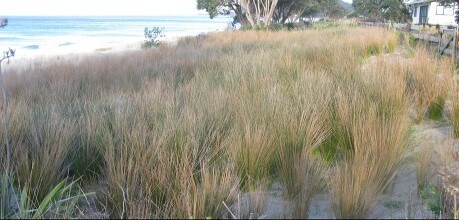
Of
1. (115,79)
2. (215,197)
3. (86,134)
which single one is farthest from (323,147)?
(115,79)

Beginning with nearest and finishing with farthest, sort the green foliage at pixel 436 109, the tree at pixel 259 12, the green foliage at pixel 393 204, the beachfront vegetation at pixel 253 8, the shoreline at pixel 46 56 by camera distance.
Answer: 1. the green foliage at pixel 393 204
2. the green foliage at pixel 436 109
3. the shoreline at pixel 46 56
4. the tree at pixel 259 12
5. the beachfront vegetation at pixel 253 8

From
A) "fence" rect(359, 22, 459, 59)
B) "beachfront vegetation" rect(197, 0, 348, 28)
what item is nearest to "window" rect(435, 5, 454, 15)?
"beachfront vegetation" rect(197, 0, 348, 28)

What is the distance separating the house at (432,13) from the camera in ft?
109

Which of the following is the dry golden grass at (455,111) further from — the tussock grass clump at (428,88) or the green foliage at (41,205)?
the green foliage at (41,205)

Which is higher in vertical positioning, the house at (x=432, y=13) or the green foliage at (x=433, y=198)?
the house at (x=432, y=13)

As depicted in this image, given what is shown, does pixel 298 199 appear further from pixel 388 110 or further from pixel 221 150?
pixel 388 110

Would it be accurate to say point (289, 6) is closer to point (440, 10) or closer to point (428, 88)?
point (440, 10)

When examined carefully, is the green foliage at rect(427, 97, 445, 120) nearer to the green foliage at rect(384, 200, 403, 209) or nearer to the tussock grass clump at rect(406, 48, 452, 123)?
the tussock grass clump at rect(406, 48, 452, 123)

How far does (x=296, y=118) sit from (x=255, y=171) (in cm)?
66

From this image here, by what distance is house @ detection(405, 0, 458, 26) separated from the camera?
3322 centimetres

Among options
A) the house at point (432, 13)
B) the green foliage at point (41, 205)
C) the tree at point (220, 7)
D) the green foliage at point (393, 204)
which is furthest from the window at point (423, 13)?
the green foliage at point (41, 205)

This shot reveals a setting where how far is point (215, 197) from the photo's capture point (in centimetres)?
232

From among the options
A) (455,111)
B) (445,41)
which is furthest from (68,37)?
(455,111)

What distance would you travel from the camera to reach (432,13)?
35531 millimetres
